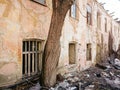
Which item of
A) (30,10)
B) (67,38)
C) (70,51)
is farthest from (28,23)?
(70,51)

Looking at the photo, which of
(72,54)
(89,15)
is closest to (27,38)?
(72,54)

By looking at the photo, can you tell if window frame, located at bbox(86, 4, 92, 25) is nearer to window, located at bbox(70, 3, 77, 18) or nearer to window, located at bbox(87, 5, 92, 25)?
window, located at bbox(87, 5, 92, 25)

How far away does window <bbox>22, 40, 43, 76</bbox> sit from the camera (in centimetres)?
796

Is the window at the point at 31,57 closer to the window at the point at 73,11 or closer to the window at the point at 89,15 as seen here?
the window at the point at 73,11

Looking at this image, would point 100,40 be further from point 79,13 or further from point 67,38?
point 67,38

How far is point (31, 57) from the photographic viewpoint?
8.36 m

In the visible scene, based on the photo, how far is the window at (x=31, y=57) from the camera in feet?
26.1

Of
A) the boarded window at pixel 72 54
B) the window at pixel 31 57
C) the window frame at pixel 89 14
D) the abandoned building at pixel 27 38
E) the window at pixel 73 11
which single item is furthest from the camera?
the window frame at pixel 89 14

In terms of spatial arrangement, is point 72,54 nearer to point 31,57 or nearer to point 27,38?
point 31,57

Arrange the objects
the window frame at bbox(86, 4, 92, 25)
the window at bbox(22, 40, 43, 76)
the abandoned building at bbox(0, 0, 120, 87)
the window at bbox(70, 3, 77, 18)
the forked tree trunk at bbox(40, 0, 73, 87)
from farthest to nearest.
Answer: the window frame at bbox(86, 4, 92, 25), the window at bbox(70, 3, 77, 18), the window at bbox(22, 40, 43, 76), the forked tree trunk at bbox(40, 0, 73, 87), the abandoned building at bbox(0, 0, 120, 87)

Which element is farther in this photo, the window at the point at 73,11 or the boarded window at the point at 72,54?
the boarded window at the point at 72,54

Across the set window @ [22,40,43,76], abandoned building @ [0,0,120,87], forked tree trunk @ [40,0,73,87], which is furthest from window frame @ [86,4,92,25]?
forked tree trunk @ [40,0,73,87]

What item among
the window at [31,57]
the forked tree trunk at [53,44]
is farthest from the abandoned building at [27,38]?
the forked tree trunk at [53,44]

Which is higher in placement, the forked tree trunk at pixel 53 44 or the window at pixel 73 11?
the window at pixel 73 11
